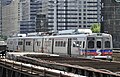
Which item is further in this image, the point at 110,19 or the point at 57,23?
the point at 57,23

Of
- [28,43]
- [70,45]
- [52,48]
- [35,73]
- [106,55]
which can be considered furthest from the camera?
[28,43]

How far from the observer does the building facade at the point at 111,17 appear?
334 ft

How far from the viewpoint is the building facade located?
102 m

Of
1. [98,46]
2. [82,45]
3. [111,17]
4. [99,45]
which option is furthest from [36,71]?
[111,17]

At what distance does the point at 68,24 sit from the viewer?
650 ft

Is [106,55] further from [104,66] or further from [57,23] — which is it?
[57,23]

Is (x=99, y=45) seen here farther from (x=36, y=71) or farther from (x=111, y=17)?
(x=111, y=17)

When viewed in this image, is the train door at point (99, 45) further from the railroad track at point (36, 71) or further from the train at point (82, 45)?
the railroad track at point (36, 71)

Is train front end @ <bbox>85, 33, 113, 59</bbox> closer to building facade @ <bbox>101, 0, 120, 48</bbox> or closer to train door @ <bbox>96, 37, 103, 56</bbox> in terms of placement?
train door @ <bbox>96, 37, 103, 56</bbox>

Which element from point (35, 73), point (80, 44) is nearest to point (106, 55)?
point (80, 44)

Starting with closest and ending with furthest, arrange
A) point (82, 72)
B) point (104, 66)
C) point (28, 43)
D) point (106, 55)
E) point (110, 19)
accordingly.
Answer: point (82, 72), point (104, 66), point (106, 55), point (28, 43), point (110, 19)

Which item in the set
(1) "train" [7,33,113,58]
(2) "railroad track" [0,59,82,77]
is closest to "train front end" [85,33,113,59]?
(1) "train" [7,33,113,58]

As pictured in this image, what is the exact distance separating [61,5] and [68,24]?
10174 mm

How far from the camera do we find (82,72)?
14.7m
